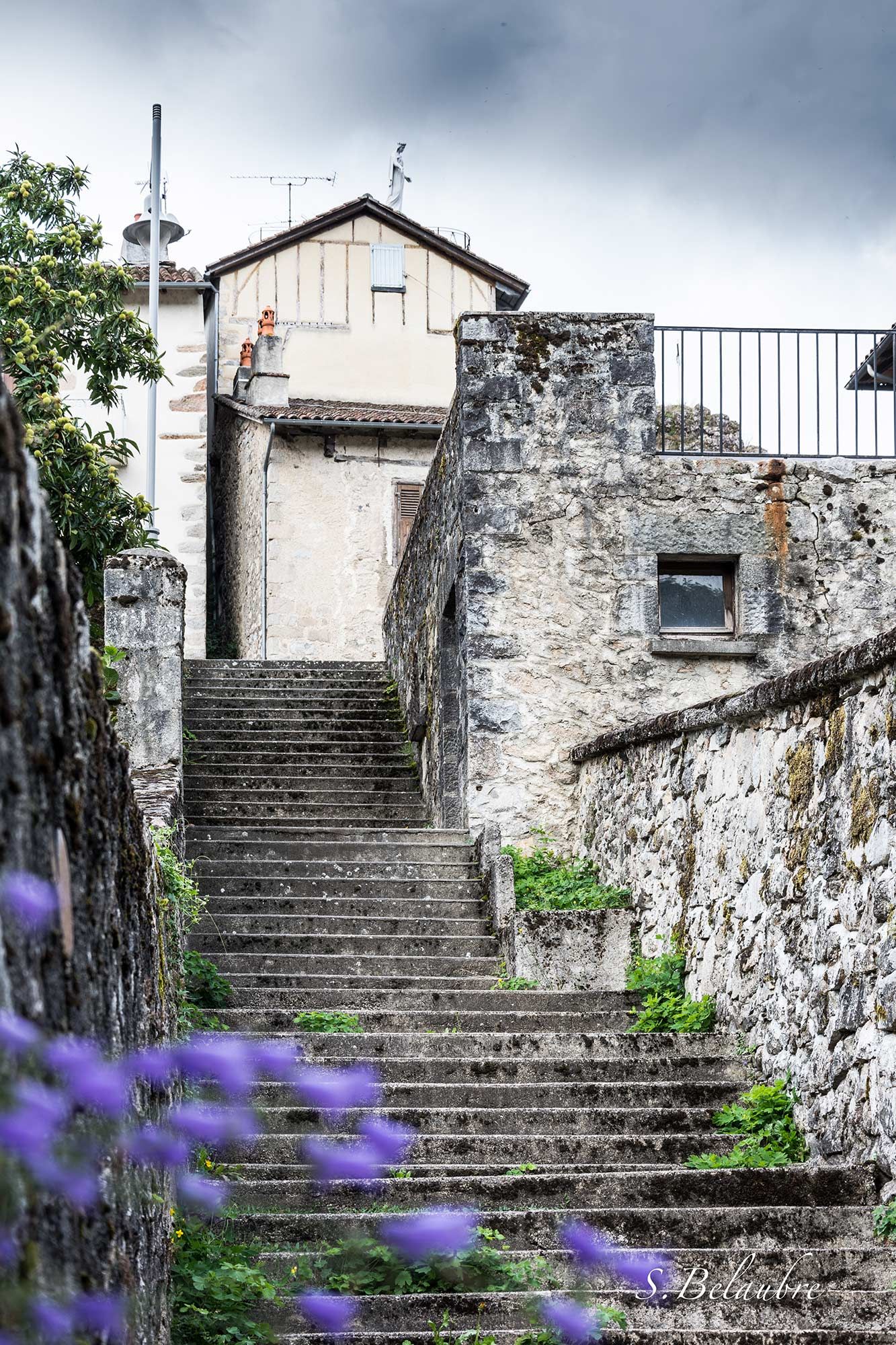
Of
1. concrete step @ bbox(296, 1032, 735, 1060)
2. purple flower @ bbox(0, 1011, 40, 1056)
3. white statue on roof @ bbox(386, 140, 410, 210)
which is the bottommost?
concrete step @ bbox(296, 1032, 735, 1060)

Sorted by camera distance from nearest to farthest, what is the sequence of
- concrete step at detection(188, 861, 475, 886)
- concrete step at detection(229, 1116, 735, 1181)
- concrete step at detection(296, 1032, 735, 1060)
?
concrete step at detection(229, 1116, 735, 1181)
concrete step at detection(296, 1032, 735, 1060)
concrete step at detection(188, 861, 475, 886)

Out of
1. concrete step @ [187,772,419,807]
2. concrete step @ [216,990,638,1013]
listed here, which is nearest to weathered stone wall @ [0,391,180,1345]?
concrete step @ [216,990,638,1013]

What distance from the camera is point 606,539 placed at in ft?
31.1

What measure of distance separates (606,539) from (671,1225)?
219 inches

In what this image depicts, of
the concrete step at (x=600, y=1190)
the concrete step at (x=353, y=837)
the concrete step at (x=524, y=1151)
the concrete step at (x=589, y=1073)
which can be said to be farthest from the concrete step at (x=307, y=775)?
the concrete step at (x=600, y=1190)

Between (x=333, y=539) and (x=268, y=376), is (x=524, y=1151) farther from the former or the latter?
(x=268, y=376)

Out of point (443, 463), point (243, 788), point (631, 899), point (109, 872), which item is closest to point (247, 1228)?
point (109, 872)

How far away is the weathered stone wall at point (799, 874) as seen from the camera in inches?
193

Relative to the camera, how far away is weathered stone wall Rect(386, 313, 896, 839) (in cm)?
933

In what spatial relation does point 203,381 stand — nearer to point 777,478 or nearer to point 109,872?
point 777,478

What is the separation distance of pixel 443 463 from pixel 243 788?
263 cm

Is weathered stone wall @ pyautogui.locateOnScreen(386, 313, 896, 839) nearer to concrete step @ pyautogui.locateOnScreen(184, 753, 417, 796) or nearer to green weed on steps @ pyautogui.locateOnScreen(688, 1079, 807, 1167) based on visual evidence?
concrete step @ pyautogui.locateOnScreen(184, 753, 417, 796)

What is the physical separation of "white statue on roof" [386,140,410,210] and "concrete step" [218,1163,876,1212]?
60.9 feet

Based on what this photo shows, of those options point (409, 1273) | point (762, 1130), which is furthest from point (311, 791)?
point (409, 1273)
